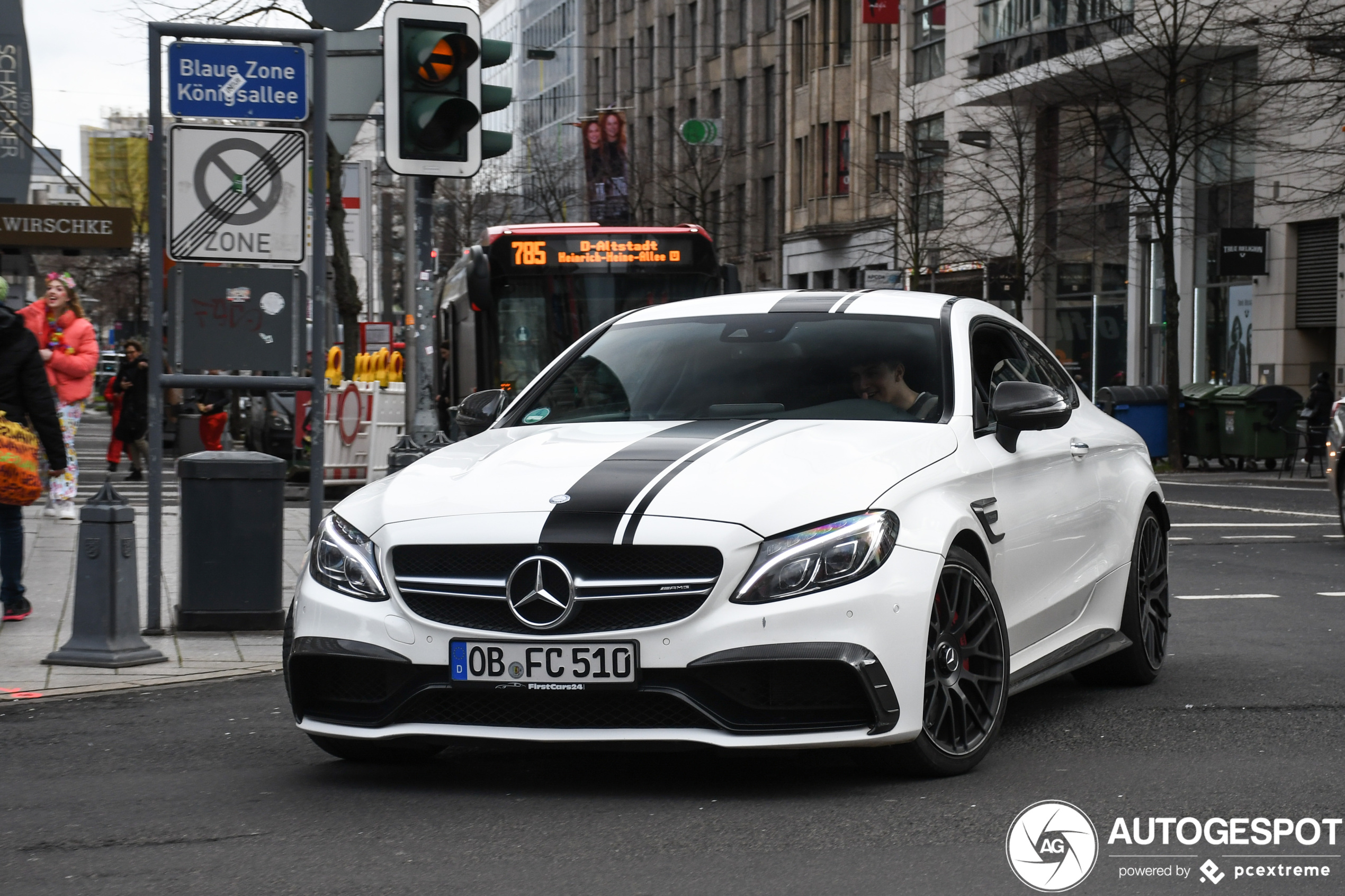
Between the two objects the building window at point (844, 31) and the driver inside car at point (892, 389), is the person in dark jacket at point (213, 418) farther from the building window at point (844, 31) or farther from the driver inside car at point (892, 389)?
the building window at point (844, 31)

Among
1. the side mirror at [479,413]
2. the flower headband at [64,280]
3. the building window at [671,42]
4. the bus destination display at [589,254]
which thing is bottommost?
the side mirror at [479,413]

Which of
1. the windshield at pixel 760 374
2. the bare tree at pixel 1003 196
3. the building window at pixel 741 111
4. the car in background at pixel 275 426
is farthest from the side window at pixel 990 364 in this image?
the building window at pixel 741 111

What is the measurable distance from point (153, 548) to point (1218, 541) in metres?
9.01

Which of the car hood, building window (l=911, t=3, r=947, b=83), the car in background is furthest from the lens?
building window (l=911, t=3, r=947, b=83)

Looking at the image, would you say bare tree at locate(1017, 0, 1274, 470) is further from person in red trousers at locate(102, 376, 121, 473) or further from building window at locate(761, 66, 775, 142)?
building window at locate(761, 66, 775, 142)

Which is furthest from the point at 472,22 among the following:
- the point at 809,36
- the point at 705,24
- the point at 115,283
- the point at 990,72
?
the point at 115,283

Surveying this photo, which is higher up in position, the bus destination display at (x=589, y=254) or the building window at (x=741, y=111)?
the building window at (x=741, y=111)

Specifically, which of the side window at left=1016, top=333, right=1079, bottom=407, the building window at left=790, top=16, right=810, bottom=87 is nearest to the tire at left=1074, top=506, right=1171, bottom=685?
the side window at left=1016, top=333, right=1079, bottom=407

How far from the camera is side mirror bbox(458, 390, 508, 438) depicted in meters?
7.17

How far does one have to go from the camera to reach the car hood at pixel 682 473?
17.8ft

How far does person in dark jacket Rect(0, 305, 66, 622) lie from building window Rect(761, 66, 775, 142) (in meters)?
53.4

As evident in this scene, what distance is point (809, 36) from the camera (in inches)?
2271

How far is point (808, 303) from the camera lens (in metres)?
7.10

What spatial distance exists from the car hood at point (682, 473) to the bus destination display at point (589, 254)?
581 inches
